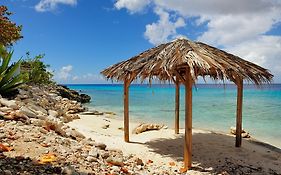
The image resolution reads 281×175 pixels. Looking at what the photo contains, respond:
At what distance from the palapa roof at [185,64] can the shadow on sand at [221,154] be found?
1586mm

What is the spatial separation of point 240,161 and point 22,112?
4.60m

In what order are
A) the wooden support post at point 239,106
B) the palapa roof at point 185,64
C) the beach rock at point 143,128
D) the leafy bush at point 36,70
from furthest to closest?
the leafy bush at point 36,70, the beach rock at point 143,128, the wooden support post at point 239,106, the palapa roof at point 185,64

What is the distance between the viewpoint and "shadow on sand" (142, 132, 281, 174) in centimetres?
557

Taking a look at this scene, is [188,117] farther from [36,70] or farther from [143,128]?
[36,70]

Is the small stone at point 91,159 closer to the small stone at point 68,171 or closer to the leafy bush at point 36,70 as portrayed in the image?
the small stone at point 68,171

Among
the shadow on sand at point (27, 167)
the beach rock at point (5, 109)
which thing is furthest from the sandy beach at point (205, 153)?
the shadow on sand at point (27, 167)

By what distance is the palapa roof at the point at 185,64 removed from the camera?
5298mm

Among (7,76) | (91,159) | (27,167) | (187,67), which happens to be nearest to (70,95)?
(7,76)

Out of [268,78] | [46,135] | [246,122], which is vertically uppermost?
[268,78]

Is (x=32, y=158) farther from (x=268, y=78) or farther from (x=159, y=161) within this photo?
(x=268, y=78)

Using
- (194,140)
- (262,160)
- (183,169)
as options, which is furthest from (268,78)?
(183,169)

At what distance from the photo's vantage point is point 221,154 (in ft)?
20.8

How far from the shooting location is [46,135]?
5.34 m

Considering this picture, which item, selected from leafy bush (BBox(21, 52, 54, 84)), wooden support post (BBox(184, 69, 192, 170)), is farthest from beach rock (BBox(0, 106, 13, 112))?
leafy bush (BBox(21, 52, 54, 84))
